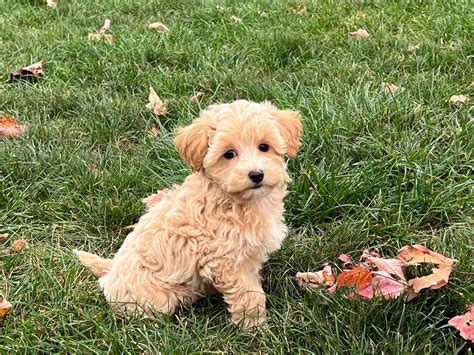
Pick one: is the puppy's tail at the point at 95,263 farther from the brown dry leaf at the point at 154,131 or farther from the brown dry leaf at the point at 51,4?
the brown dry leaf at the point at 51,4

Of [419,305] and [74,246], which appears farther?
[74,246]

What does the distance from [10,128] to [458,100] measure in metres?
3.62

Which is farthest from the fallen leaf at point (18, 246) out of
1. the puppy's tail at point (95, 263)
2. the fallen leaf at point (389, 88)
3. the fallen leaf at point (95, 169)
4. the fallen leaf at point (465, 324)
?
the fallen leaf at point (389, 88)

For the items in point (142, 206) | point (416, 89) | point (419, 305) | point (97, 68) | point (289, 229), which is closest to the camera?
point (419, 305)

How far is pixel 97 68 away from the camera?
574cm

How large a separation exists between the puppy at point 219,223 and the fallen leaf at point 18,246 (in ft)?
2.70

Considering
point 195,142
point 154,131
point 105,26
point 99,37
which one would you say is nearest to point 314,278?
point 195,142

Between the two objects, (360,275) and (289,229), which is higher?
(360,275)

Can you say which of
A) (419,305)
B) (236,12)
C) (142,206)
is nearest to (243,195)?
(419,305)

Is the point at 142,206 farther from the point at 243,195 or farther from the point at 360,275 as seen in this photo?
the point at 360,275

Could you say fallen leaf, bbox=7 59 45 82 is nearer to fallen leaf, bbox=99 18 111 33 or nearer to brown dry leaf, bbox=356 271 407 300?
fallen leaf, bbox=99 18 111 33

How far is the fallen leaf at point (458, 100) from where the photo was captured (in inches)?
180

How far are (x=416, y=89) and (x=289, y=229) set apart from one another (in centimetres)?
186

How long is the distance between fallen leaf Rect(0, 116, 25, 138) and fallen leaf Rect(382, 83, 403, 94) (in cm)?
298
